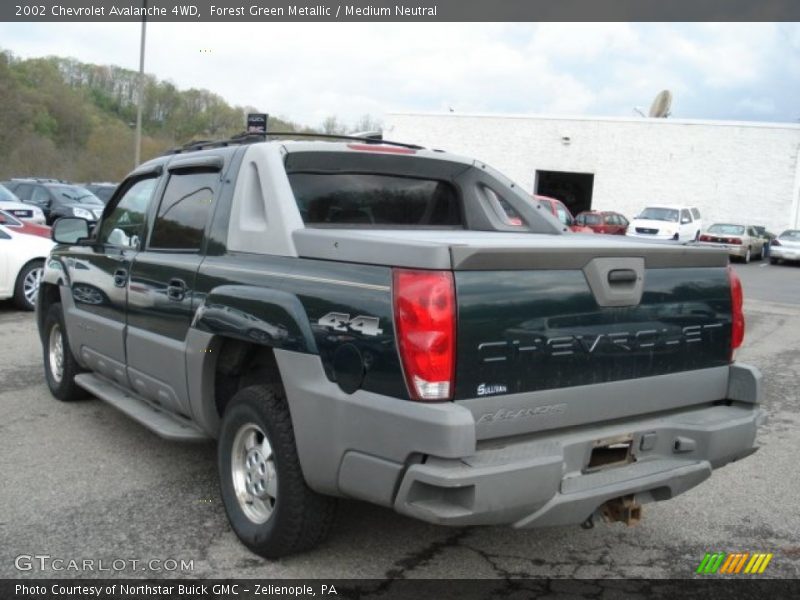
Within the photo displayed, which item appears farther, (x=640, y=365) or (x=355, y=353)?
(x=640, y=365)

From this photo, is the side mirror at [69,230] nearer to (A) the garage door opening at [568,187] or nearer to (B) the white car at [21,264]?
(B) the white car at [21,264]

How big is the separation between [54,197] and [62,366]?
59.0ft

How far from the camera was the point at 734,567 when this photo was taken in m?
3.77

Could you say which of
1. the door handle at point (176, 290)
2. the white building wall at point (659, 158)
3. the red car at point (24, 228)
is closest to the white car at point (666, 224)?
the white building wall at point (659, 158)

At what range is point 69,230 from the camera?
5.88m

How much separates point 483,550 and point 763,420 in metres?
Answer: 1.53

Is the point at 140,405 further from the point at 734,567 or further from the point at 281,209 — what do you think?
the point at 734,567

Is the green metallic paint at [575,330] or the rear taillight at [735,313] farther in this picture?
the rear taillight at [735,313]

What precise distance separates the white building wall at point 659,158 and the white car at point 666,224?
18.6ft

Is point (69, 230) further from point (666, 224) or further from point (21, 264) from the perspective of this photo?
point (666, 224)

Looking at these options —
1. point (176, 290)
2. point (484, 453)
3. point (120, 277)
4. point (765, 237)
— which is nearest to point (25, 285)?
point (120, 277)

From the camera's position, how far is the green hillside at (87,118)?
1682 inches

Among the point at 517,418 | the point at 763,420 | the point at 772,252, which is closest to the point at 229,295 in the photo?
the point at 517,418

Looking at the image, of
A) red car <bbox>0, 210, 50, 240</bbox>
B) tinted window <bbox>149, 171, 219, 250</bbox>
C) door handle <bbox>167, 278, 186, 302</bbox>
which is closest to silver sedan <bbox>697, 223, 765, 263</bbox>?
red car <bbox>0, 210, 50, 240</bbox>
